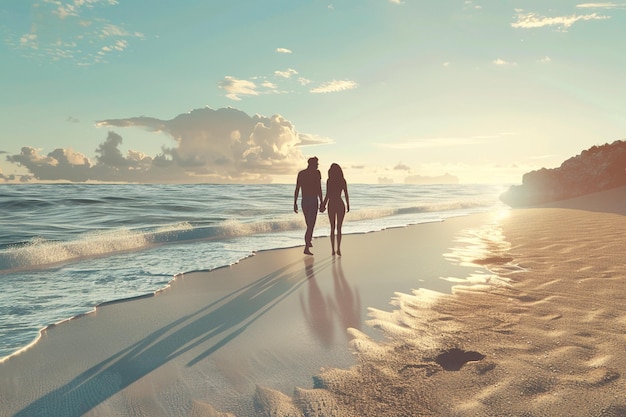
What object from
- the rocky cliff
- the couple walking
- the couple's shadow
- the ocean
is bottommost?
the ocean

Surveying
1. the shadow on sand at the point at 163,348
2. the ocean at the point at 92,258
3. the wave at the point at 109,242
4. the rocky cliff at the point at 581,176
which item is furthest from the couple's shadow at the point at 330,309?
the rocky cliff at the point at 581,176

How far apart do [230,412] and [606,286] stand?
17.5 ft

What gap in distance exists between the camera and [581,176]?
79.2 ft

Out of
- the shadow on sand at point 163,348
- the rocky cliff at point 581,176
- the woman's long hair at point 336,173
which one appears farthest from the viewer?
the rocky cliff at point 581,176

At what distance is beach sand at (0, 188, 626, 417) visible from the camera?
9.50ft

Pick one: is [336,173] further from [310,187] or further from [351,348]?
[351,348]

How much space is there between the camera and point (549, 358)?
3.40 meters

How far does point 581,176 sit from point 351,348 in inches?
1028

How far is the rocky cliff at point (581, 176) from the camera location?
22.4 meters

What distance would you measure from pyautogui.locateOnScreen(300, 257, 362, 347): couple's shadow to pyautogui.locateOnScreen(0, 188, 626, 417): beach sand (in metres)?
0.03

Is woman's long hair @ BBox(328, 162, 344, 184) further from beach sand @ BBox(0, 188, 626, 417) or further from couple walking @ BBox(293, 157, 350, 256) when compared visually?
beach sand @ BBox(0, 188, 626, 417)

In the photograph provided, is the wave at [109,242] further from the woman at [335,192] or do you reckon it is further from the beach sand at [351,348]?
the woman at [335,192]

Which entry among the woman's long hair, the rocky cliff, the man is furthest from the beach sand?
the rocky cliff

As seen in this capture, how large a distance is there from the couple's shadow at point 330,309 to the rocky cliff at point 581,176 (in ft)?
74.4
